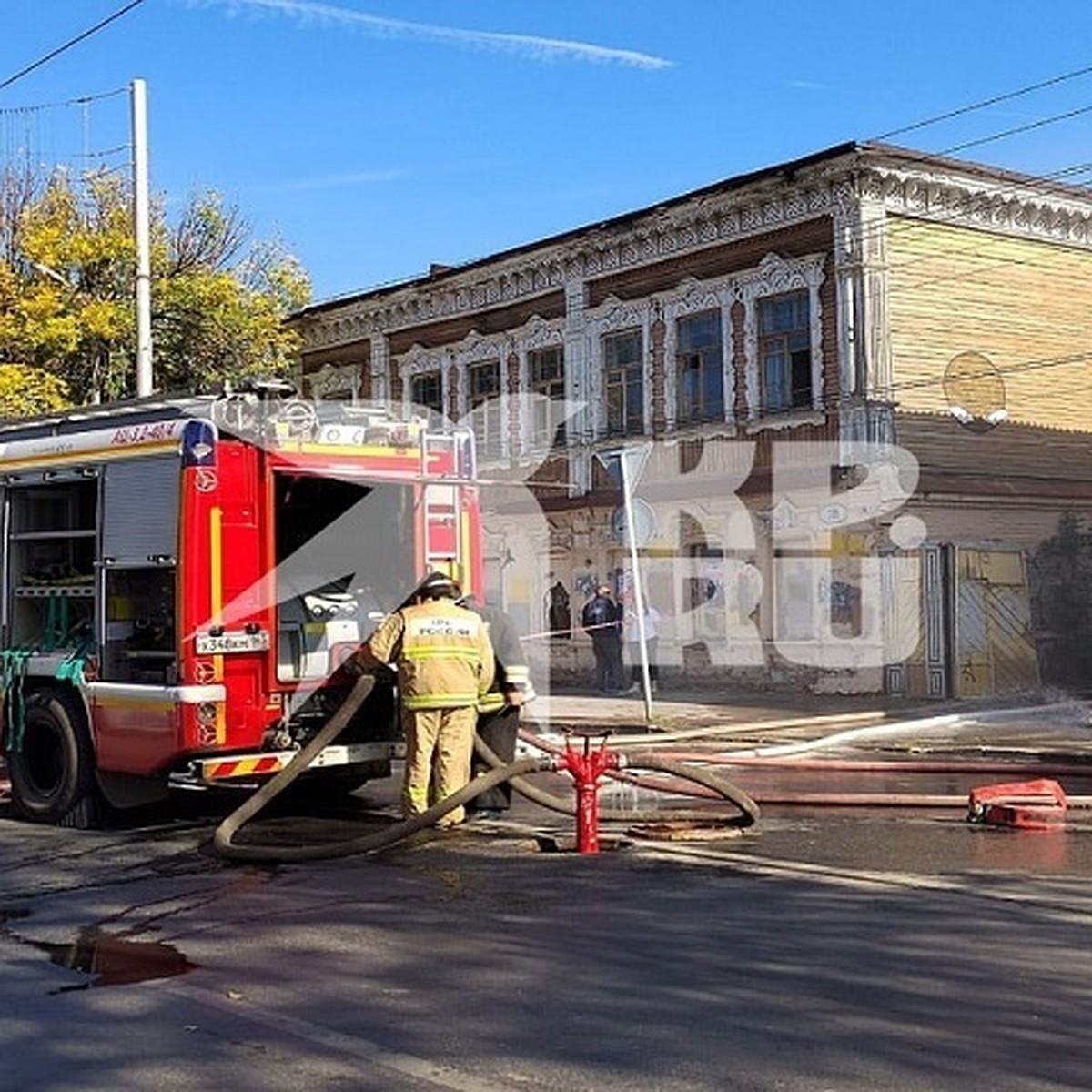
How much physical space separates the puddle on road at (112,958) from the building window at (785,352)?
1817 cm

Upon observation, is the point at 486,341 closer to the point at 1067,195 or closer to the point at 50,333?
the point at 50,333

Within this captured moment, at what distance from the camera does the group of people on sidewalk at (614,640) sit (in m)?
24.8

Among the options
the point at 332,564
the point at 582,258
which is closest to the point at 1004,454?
the point at 582,258

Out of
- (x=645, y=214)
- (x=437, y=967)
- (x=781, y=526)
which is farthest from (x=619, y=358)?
(x=437, y=967)

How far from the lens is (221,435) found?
10.2m

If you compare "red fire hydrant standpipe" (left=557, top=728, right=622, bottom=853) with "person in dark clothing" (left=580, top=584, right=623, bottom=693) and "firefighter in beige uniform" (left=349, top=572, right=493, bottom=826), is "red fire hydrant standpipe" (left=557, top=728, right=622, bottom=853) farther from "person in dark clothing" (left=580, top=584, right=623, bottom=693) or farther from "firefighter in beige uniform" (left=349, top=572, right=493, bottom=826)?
"person in dark clothing" (left=580, top=584, right=623, bottom=693)

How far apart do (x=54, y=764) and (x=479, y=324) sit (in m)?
20.4

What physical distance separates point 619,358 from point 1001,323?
250 inches

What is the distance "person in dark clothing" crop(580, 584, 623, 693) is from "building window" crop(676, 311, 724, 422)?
3.43 meters

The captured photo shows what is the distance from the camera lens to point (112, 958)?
7.08 metres

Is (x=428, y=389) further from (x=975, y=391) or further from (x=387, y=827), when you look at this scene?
(x=387, y=827)

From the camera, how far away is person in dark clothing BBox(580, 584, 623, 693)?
24.8 meters

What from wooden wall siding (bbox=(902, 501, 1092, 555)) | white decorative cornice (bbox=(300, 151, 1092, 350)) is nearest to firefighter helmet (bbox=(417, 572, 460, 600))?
wooden wall siding (bbox=(902, 501, 1092, 555))

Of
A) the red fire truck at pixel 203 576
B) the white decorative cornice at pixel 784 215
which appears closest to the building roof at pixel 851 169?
the white decorative cornice at pixel 784 215
